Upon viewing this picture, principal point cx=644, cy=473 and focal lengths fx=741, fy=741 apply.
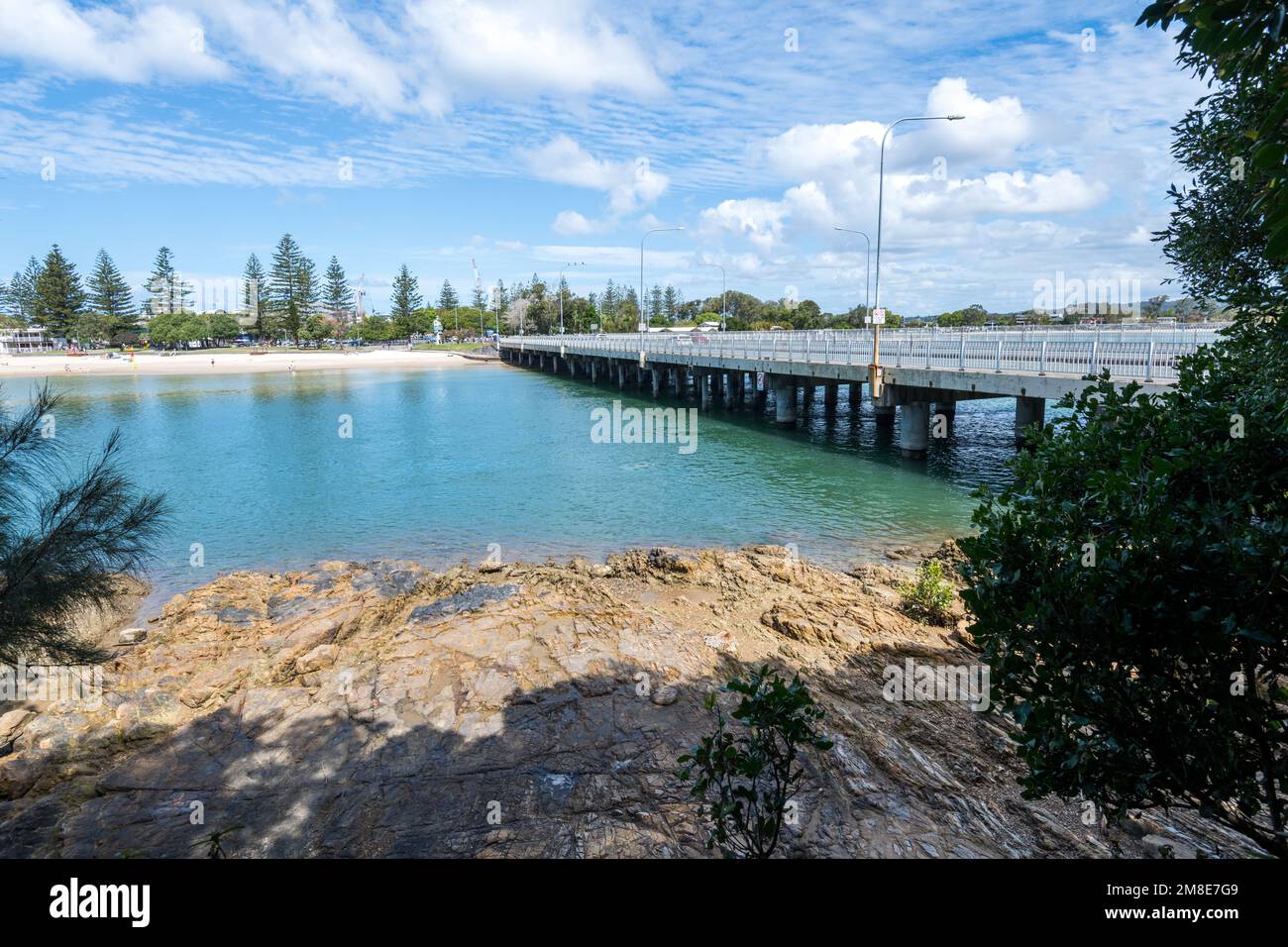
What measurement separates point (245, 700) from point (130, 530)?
274 centimetres

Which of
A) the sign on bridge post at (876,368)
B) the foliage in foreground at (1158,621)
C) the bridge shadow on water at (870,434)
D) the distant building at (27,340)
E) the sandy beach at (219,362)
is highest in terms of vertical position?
the distant building at (27,340)

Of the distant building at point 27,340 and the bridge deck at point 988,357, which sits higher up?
the distant building at point 27,340

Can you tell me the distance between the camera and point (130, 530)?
6699 millimetres

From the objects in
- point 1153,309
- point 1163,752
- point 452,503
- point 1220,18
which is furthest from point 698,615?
point 1153,309

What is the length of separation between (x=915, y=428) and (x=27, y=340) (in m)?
121

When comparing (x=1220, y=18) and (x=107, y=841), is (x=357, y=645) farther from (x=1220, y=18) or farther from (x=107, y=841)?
(x=1220, y=18)

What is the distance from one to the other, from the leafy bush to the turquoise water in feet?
13.0

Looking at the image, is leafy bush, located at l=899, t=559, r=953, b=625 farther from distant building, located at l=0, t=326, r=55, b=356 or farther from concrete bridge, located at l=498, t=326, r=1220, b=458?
distant building, located at l=0, t=326, r=55, b=356

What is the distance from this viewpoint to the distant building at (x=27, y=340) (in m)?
97.4

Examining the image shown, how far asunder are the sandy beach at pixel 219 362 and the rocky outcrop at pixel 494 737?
264 feet

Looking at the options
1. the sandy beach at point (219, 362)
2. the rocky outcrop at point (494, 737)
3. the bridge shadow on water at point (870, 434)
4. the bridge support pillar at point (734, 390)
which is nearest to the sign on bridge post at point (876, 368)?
the bridge shadow on water at point (870, 434)

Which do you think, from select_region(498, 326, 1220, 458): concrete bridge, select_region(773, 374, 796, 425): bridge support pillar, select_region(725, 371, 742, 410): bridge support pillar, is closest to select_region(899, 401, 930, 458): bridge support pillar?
select_region(498, 326, 1220, 458): concrete bridge

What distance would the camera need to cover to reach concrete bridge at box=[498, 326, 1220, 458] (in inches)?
690

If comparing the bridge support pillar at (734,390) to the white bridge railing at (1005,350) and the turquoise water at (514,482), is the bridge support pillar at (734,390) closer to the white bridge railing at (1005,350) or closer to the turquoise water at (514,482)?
A: the turquoise water at (514,482)
